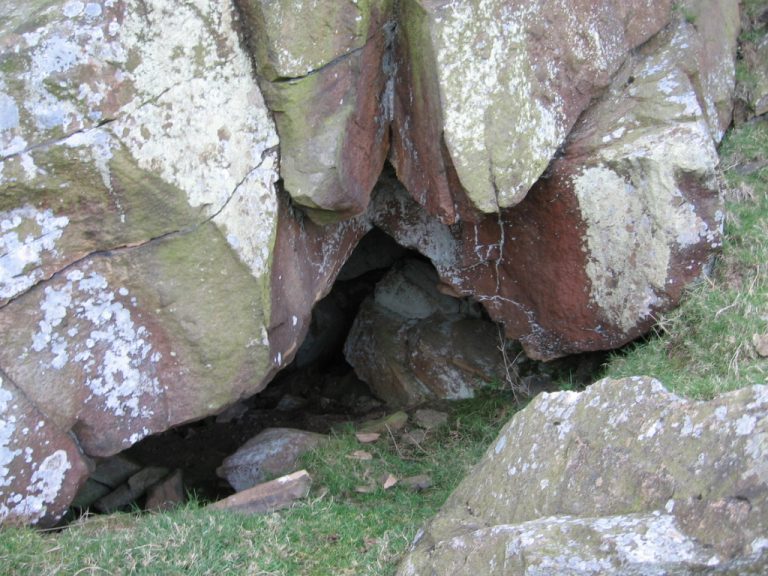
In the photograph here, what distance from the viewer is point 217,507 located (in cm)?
371

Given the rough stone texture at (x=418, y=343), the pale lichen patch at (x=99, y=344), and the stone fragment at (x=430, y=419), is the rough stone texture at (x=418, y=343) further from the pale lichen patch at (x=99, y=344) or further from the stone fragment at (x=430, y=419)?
the pale lichen patch at (x=99, y=344)

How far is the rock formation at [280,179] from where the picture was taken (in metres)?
3.30

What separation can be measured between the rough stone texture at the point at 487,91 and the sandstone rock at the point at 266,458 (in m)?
1.55

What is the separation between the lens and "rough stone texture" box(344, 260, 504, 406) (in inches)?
223

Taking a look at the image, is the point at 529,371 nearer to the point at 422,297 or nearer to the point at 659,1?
the point at 422,297

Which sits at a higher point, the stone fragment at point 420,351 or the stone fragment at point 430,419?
the stone fragment at point 420,351

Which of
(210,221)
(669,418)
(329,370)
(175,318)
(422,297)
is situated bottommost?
(329,370)

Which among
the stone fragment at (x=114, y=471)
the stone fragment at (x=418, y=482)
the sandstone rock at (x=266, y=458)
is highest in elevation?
the stone fragment at (x=114, y=471)

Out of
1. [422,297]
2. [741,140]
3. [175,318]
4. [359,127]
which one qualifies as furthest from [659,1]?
[175,318]

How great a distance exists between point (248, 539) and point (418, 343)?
2.75 metres

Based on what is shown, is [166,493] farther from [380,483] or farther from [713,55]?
[713,55]

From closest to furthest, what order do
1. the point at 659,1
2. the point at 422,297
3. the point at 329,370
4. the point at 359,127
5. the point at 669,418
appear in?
the point at 669,418, the point at 359,127, the point at 659,1, the point at 422,297, the point at 329,370

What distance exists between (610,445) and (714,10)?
362cm

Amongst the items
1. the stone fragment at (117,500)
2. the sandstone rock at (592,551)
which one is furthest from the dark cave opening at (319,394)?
the sandstone rock at (592,551)
